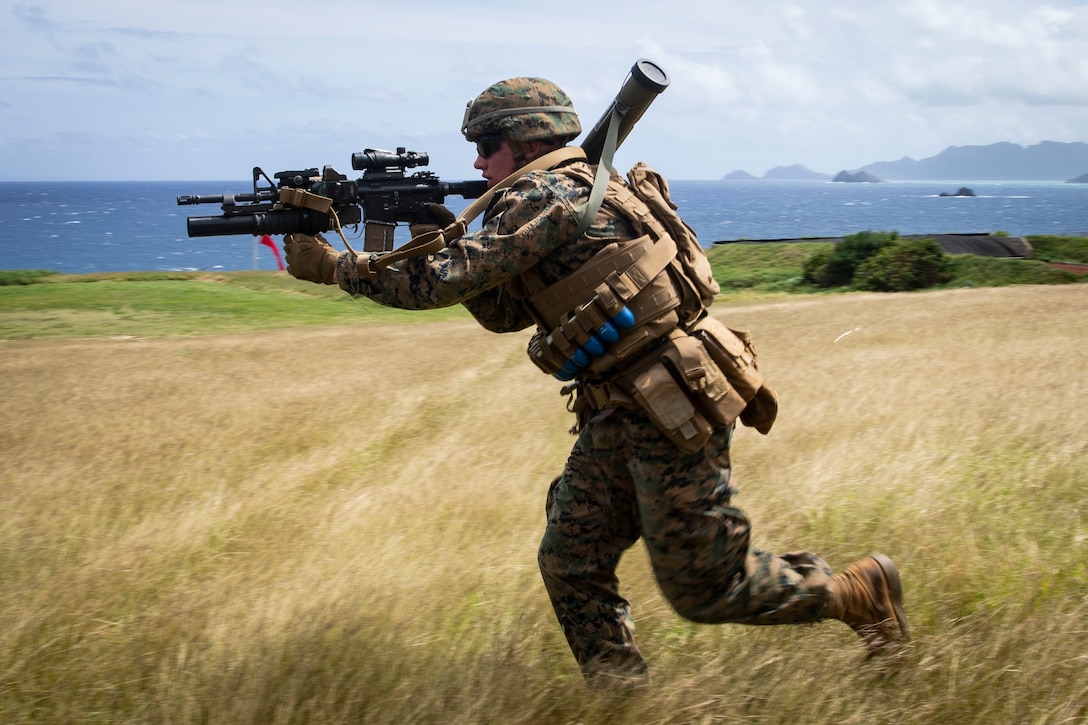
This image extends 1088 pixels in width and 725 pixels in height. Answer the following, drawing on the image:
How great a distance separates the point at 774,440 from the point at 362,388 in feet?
13.0

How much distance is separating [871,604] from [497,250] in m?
1.85

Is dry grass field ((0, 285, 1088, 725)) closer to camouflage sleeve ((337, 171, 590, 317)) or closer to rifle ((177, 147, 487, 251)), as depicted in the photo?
camouflage sleeve ((337, 171, 590, 317))

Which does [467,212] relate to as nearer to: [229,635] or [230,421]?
[229,635]

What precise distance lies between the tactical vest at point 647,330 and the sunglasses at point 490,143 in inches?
12.1

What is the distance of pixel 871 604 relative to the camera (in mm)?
3674

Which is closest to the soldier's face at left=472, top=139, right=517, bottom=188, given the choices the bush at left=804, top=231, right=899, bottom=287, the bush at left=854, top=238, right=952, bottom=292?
the bush at left=854, top=238, right=952, bottom=292

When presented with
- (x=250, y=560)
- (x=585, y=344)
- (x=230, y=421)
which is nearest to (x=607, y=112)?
(x=585, y=344)

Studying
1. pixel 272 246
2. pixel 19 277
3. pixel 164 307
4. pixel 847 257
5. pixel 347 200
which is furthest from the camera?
pixel 847 257

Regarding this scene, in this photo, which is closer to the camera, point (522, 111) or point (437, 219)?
point (522, 111)

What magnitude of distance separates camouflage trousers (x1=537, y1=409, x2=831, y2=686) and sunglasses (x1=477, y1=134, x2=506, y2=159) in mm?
1053

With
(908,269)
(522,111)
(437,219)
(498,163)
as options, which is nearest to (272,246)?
(437,219)

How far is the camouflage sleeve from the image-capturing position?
334 centimetres

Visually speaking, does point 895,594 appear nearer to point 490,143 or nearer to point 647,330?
point 647,330

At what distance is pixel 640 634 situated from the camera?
156 inches
